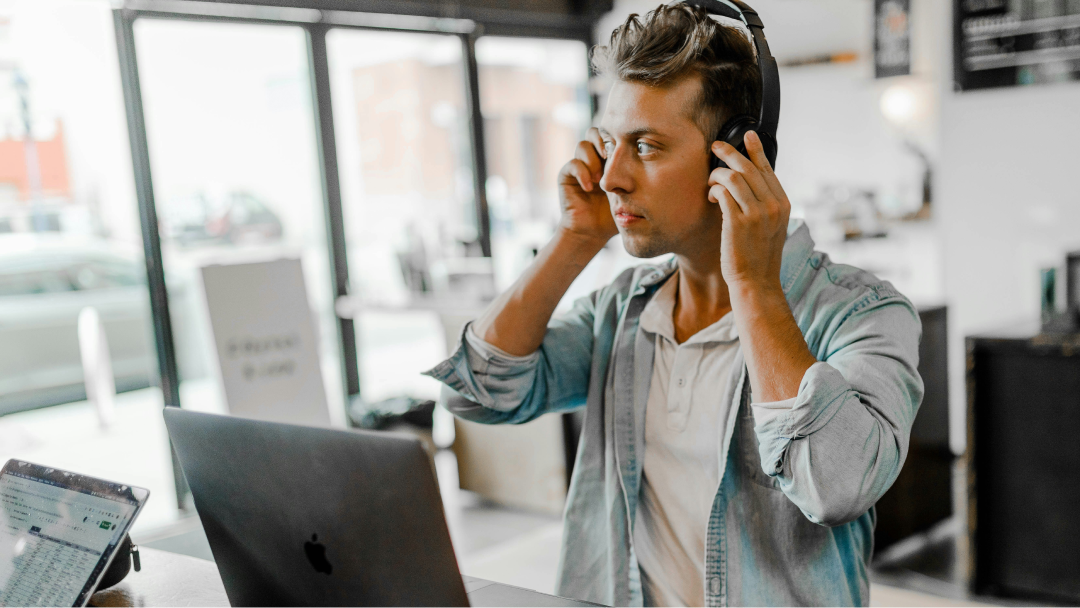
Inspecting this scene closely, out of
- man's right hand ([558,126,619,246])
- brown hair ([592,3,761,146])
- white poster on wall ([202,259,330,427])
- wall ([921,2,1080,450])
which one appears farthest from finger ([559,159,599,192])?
wall ([921,2,1080,450])

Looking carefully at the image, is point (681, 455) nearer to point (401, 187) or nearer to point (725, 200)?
point (725, 200)

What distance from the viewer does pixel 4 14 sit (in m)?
3.58

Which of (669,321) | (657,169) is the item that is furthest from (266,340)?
(657,169)

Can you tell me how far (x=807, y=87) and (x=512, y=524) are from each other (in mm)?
3395

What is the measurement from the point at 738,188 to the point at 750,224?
0.16 feet

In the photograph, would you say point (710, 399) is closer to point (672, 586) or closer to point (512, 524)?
point (672, 586)

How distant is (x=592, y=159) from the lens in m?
1.29

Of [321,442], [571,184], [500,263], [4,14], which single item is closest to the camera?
[321,442]

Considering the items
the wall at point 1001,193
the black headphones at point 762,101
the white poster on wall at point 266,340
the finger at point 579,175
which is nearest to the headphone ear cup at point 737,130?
the black headphones at point 762,101

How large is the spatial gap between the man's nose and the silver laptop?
1.82 ft

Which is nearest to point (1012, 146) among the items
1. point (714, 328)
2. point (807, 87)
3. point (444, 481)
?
point (807, 87)

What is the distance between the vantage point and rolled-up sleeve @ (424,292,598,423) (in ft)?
4.20

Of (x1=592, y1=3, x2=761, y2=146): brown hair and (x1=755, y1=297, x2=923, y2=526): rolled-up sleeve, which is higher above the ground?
(x1=592, y1=3, x2=761, y2=146): brown hair

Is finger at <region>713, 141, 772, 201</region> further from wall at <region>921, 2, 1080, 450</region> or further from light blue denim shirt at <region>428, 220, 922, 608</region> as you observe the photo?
wall at <region>921, 2, 1080, 450</region>
